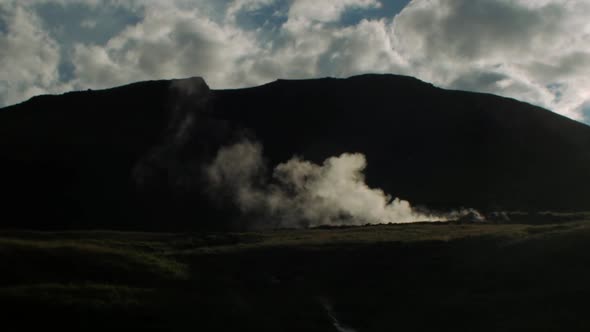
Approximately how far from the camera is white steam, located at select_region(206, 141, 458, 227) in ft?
398

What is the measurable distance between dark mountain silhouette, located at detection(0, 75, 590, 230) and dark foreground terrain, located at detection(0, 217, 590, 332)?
234 ft

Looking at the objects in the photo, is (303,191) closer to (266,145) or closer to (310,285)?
(266,145)

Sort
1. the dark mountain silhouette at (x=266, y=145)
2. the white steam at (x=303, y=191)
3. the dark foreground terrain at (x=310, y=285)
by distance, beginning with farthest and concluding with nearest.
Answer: the dark mountain silhouette at (x=266, y=145) → the white steam at (x=303, y=191) → the dark foreground terrain at (x=310, y=285)

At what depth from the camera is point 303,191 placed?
136 meters

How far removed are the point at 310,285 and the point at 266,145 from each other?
11297 cm

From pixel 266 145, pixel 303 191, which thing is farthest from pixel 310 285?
pixel 266 145

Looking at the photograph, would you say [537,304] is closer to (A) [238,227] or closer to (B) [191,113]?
(A) [238,227]

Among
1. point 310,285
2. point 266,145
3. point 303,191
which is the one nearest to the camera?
point 310,285

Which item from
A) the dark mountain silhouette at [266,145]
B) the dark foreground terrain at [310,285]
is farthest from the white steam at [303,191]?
the dark foreground terrain at [310,285]

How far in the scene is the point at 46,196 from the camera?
125m

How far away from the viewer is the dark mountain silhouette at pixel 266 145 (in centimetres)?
12494

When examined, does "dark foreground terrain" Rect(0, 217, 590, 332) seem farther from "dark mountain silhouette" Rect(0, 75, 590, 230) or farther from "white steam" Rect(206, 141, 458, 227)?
"dark mountain silhouette" Rect(0, 75, 590, 230)

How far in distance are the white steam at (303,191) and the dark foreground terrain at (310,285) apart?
209ft

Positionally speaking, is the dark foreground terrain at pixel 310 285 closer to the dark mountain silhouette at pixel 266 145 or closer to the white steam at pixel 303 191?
the white steam at pixel 303 191
